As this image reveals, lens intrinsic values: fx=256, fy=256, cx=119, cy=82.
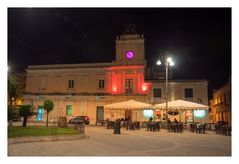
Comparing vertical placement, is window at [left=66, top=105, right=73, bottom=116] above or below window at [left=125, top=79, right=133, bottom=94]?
below

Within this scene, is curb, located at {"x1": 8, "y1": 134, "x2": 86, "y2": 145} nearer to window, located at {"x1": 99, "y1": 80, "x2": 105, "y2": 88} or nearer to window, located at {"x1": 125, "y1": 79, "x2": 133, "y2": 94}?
window, located at {"x1": 125, "y1": 79, "x2": 133, "y2": 94}

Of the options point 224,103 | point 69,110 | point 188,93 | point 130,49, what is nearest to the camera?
point 188,93

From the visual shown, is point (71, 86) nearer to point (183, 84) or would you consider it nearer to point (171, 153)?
point (183, 84)

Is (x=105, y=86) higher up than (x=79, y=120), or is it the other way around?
(x=105, y=86)

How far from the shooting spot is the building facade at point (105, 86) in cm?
3319

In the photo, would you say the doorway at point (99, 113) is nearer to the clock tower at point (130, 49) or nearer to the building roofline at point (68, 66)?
the building roofline at point (68, 66)

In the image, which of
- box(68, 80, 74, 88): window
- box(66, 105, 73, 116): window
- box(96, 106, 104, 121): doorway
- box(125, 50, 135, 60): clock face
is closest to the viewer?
box(125, 50, 135, 60): clock face

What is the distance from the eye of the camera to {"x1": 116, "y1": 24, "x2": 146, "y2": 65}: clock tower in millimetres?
35125

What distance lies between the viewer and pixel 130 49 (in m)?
35.7

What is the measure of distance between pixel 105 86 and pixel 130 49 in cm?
620

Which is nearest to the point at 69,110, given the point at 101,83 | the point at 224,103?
the point at 101,83

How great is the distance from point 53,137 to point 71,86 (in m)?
24.2

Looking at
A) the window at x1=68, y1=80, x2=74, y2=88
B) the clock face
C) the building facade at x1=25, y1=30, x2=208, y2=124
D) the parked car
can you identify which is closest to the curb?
the parked car

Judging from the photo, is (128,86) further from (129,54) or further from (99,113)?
(99,113)
